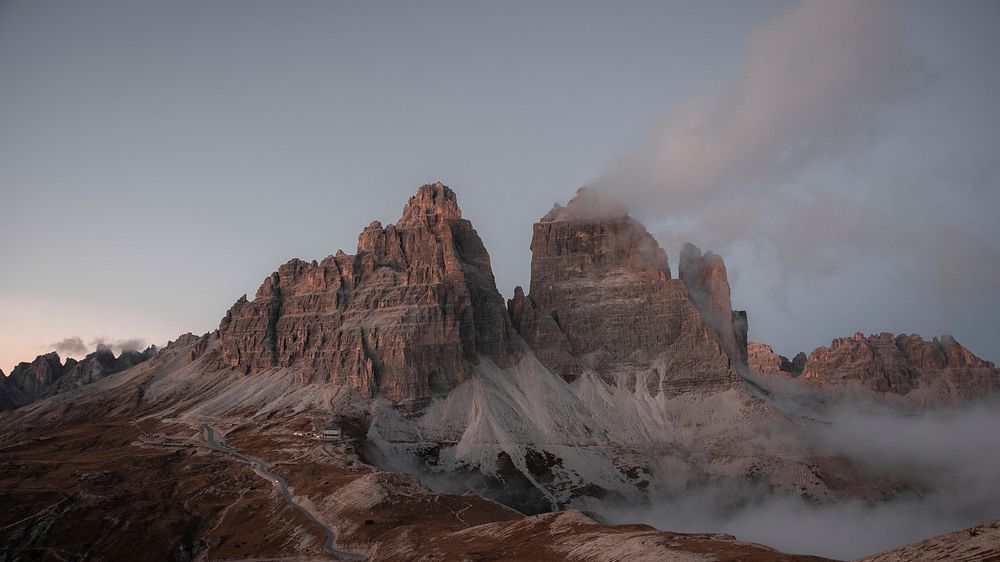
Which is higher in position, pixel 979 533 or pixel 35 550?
pixel 979 533

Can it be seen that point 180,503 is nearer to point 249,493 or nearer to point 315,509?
point 249,493

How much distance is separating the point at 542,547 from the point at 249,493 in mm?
104515

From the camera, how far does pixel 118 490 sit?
200 metres

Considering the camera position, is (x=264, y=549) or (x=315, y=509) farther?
(x=315, y=509)

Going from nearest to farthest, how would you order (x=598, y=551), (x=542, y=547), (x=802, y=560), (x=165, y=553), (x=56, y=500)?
(x=802, y=560) < (x=598, y=551) < (x=542, y=547) < (x=165, y=553) < (x=56, y=500)

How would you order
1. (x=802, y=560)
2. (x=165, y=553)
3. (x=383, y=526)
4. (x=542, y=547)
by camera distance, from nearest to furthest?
1. (x=802, y=560)
2. (x=542, y=547)
3. (x=383, y=526)
4. (x=165, y=553)

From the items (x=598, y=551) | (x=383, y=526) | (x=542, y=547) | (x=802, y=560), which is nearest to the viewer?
(x=802, y=560)

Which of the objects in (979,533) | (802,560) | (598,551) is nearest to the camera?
(979,533)

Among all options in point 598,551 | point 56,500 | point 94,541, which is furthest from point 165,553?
point 598,551

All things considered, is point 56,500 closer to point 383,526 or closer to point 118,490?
point 118,490

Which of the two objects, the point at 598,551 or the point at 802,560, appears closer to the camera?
the point at 802,560

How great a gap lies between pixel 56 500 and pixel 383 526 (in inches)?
3789

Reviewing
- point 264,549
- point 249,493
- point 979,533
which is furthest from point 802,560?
point 249,493

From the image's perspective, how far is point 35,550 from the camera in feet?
535
